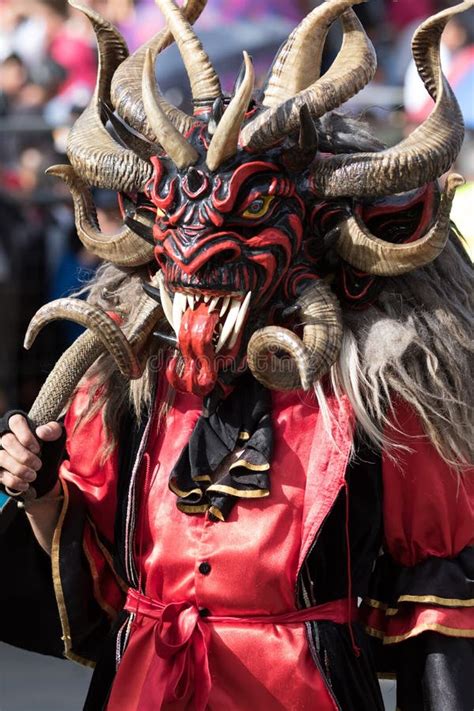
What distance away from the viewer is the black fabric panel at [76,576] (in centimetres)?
271

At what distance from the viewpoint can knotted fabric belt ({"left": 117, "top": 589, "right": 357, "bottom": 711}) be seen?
8.13 ft

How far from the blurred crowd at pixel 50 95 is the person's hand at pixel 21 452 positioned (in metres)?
3.29

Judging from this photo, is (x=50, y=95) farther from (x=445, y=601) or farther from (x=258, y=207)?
(x=445, y=601)

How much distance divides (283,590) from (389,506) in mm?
291

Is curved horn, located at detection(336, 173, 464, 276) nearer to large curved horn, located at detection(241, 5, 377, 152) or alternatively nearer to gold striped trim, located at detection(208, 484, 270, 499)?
large curved horn, located at detection(241, 5, 377, 152)

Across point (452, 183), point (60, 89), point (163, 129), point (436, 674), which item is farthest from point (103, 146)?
point (60, 89)

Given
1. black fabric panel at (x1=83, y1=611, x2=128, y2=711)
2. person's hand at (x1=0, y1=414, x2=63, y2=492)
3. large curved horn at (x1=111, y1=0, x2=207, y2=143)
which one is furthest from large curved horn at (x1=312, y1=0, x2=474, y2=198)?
black fabric panel at (x1=83, y1=611, x2=128, y2=711)

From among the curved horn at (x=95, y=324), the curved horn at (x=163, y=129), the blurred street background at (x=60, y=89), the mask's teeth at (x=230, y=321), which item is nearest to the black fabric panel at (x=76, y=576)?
the curved horn at (x=95, y=324)

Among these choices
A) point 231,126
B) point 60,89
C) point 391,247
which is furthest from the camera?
point 60,89

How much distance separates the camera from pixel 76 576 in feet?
8.92

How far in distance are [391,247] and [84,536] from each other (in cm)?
99

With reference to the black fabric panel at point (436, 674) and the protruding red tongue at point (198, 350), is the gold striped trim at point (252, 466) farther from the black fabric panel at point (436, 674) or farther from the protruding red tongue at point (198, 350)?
the black fabric panel at point (436, 674)

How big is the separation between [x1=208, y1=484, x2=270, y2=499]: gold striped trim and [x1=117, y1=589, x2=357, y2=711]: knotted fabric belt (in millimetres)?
264

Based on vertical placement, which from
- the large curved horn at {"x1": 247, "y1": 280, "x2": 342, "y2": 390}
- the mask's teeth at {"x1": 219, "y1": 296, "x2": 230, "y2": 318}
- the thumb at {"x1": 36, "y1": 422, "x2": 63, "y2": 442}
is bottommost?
the thumb at {"x1": 36, "y1": 422, "x2": 63, "y2": 442}
